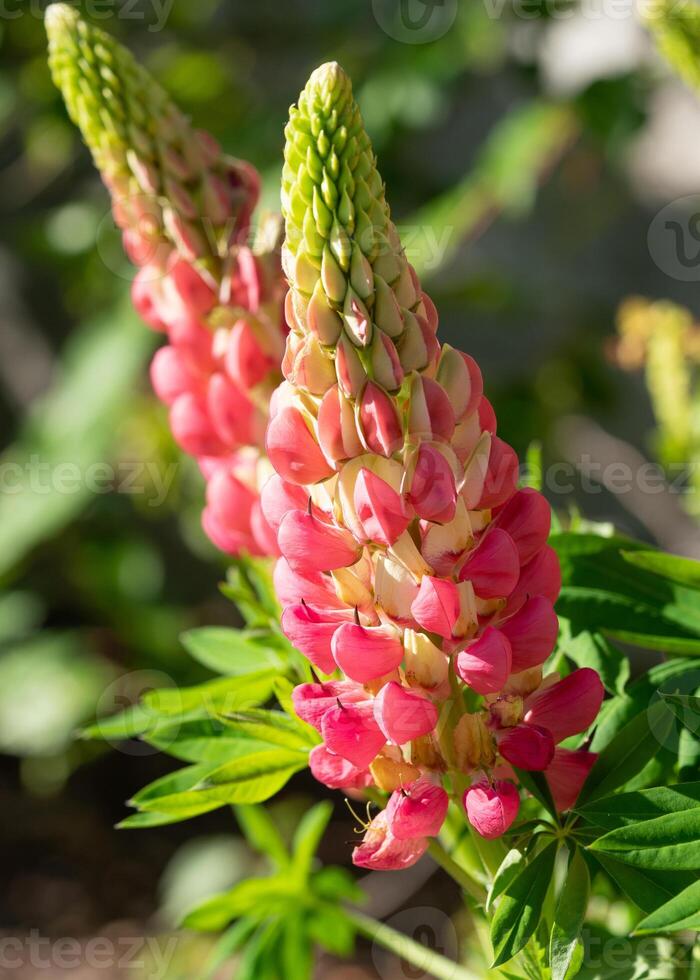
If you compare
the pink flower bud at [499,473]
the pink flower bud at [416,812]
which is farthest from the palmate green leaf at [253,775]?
the pink flower bud at [499,473]

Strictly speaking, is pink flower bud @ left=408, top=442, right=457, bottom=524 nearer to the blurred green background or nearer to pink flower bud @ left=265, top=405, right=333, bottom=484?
pink flower bud @ left=265, top=405, right=333, bottom=484

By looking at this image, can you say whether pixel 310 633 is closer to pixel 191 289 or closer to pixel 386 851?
pixel 386 851

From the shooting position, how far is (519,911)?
0.51m

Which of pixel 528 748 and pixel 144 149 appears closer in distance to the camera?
pixel 528 748

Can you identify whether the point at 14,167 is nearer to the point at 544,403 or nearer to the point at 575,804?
the point at 544,403

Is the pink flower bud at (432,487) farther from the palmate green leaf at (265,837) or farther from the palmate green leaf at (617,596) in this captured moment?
the palmate green leaf at (265,837)

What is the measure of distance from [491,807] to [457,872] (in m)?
0.12

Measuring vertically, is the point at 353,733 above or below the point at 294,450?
below

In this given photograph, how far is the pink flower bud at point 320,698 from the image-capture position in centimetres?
52

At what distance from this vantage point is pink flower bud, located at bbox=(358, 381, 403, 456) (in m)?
0.49

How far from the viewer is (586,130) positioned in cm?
202

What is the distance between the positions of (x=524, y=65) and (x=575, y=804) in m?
2.04

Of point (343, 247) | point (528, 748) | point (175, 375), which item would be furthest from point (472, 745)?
point (175, 375)

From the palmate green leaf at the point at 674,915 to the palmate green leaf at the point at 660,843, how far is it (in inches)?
0.9
